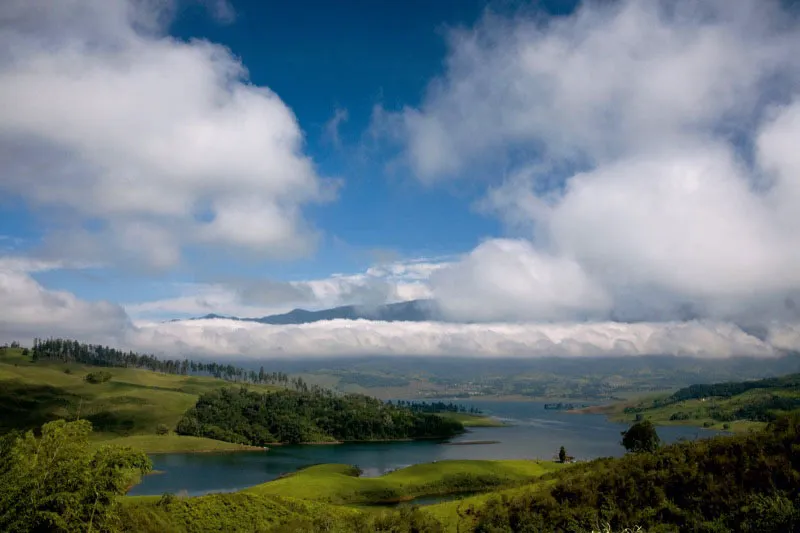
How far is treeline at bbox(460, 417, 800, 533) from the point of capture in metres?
41.4

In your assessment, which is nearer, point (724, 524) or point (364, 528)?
point (724, 524)

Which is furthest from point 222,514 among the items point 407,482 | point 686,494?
point 407,482

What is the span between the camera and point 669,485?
47188 mm

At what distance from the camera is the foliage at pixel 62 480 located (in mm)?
36312

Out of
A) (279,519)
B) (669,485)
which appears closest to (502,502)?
(669,485)

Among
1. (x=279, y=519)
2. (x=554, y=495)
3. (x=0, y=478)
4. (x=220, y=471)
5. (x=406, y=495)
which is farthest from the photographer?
(x=220, y=471)

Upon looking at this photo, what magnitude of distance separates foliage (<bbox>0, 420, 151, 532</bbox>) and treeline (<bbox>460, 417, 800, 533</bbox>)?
33280 millimetres

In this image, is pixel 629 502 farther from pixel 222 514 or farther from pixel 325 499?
pixel 325 499

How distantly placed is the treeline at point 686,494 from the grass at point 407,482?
50687 mm

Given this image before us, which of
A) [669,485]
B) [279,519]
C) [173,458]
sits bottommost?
[173,458]

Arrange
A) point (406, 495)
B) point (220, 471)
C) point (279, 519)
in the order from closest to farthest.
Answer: point (279, 519), point (406, 495), point (220, 471)

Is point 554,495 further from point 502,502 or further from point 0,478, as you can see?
point 0,478

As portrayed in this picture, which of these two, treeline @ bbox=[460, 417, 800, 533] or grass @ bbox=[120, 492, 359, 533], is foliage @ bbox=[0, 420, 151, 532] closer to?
grass @ bbox=[120, 492, 359, 533]

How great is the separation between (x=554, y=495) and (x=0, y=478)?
47.3 meters
